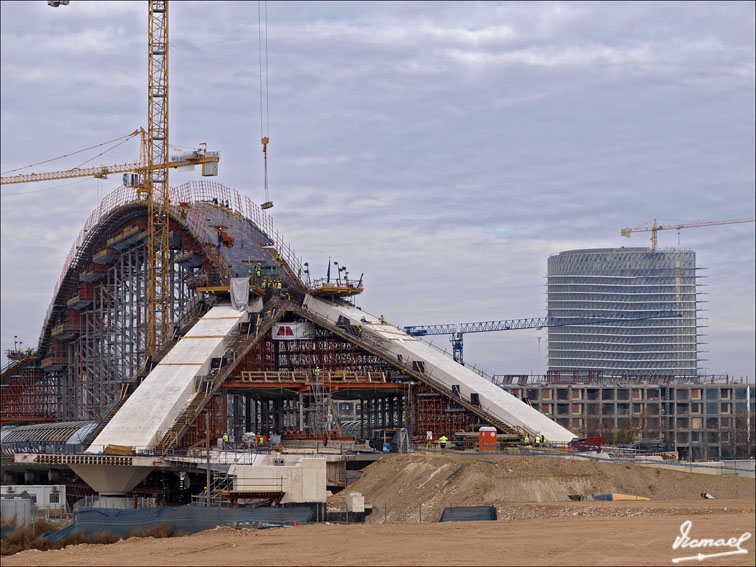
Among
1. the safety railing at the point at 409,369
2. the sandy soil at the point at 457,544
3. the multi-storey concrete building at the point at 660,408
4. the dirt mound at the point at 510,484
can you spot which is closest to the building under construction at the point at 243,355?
the safety railing at the point at 409,369

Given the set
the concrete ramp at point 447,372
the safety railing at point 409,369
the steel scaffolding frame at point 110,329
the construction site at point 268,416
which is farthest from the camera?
the steel scaffolding frame at point 110,329

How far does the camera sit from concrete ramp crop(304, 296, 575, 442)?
8388 centimetres

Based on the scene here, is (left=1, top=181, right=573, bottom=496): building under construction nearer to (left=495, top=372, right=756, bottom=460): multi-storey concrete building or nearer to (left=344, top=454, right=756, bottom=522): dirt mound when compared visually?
(left=344, top=454, right=756, bottom=522): dirt mound

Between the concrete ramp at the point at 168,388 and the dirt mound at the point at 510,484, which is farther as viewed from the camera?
the concrete ramp at the point at 168,388

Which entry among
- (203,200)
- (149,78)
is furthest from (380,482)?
(149,78)

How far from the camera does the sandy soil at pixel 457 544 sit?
36.3 meters

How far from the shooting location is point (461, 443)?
8069 cm

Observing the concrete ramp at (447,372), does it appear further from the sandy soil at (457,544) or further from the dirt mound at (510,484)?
the sandy soil at (457,544)

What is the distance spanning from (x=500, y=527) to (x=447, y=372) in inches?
1735

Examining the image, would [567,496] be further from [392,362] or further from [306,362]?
[306,362]

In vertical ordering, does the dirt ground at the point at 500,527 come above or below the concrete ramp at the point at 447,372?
below

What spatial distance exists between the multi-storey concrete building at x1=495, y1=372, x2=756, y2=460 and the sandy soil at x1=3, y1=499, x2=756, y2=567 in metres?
92.6

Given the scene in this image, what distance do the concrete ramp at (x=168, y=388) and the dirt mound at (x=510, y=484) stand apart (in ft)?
63.4

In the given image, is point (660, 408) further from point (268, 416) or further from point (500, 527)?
point (500, 527)
